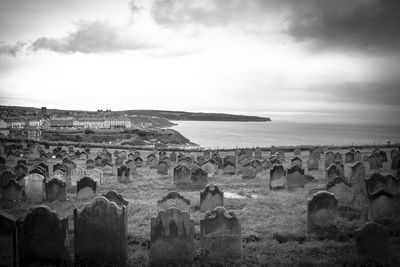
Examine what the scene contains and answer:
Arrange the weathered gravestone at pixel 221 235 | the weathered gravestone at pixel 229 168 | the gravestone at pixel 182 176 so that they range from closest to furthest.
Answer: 1. the weathered gravestone at pixel 221 235
2. the gravestone at pixel 182 176
3. the weathered gravestone at pixel 229 168

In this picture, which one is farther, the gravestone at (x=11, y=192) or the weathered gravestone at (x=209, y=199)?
the gravestone at (x=11, y=192)

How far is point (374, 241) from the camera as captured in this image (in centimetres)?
695

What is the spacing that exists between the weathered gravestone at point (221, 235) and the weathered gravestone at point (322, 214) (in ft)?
9.03

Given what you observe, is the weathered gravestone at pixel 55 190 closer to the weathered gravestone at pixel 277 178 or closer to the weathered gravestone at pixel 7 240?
the weathered gravestone at pixel 7 240

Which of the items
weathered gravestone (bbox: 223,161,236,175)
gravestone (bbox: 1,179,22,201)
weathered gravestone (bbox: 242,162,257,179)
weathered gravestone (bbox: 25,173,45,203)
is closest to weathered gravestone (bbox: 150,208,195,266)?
weathered gravestone (bbox: 25,173,45,203)

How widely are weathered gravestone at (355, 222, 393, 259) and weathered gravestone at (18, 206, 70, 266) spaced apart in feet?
20.7

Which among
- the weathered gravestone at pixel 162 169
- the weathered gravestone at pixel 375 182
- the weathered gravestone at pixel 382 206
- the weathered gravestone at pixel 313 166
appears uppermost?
the weathered gravestone at pixel 375 182

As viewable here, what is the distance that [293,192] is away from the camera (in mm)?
14062

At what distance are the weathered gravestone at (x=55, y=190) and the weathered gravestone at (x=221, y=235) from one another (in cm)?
815

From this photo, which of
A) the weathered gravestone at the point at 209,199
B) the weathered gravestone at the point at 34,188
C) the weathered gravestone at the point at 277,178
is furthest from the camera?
the weathered gravestone at the point at 277,178

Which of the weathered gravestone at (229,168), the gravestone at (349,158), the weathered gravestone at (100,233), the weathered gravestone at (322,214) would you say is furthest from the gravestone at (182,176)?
the gravestone at (349,158)

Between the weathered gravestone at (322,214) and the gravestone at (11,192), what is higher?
the weathered gravestone at (322,214)

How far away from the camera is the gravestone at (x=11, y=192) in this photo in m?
13.4

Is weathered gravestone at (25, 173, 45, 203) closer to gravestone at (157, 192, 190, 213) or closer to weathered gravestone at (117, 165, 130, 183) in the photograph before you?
weathered gravestone at (117, 165, 130, 183)
